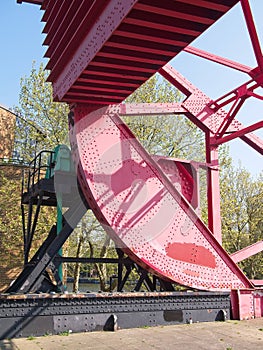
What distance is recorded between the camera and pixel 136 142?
29.2 ft

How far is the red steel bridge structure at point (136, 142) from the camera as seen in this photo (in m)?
6.00

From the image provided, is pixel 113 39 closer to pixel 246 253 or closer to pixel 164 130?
pixel 246 253

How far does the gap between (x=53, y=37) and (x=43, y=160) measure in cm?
1079

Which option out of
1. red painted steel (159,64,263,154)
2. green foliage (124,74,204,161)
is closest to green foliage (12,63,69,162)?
green foliage (124,74,204,161)

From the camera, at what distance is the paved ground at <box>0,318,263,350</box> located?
6.02 m

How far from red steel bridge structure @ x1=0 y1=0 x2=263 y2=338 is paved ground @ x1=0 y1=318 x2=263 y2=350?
1303mm

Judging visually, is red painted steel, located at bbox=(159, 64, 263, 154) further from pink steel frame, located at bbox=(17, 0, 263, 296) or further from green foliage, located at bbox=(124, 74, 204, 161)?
green foliage, located at bbox=(124, 74, 204, 161)

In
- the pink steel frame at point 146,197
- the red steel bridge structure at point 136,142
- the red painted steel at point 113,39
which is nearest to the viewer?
the red painted steel at point 113,39

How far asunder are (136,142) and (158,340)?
168 inches

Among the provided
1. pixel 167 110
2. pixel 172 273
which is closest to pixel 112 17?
pixel 167 110

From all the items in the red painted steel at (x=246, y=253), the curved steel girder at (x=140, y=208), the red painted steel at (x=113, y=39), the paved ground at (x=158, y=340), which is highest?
the red painted steel at (x=113, y=39)

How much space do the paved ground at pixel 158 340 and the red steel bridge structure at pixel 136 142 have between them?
4.28ft

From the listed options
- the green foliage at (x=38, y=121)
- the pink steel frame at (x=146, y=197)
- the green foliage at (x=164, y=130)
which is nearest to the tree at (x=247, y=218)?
the green foliage at (x=164, y=130)

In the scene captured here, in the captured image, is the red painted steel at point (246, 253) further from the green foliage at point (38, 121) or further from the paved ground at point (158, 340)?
the green foliage at point (38, 121)
